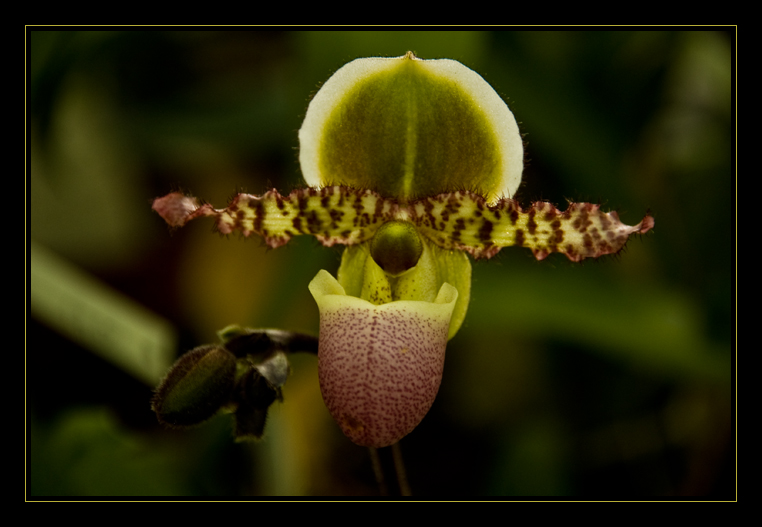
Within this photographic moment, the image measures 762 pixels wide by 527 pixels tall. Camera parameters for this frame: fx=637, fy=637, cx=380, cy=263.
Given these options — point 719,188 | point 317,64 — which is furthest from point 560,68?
point 317,64

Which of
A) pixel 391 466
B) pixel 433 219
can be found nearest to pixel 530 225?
Result: pixel 433 219

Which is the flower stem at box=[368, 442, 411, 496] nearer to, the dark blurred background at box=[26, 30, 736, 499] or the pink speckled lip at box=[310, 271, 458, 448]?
the pink speckled lip at box=[310, 271, 458, 448]

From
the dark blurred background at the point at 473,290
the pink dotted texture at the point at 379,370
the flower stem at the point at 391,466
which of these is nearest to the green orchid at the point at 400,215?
the pink dotted texture at the point at 379,370

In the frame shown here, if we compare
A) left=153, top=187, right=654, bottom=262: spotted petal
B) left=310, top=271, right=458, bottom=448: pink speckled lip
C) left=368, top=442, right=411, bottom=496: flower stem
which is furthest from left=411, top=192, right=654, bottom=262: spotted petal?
left=368, top=442, right=411, bottom=496: flower stem

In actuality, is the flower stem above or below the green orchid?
below

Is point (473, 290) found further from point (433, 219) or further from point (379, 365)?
point (379, 365)

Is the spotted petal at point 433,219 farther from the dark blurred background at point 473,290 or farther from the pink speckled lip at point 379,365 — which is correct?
the dark blurred background at point 473,290

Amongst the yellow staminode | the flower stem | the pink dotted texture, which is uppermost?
the yellow staminode

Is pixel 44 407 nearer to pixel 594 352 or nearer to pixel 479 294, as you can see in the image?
pixel 479 294

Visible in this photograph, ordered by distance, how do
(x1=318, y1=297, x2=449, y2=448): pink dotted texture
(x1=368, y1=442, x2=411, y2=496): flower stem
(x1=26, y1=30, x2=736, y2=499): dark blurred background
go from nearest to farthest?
1. (x1=318, y1=297, x2=449, y2=448): pink dotted texture
2. (x1=368, y1=442, x2=411, y2=496): flower stem
3. (x1=26, y1=30, x2=736, y2=499): dark blurred background
